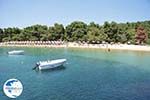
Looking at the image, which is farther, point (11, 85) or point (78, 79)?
point (78, 79)

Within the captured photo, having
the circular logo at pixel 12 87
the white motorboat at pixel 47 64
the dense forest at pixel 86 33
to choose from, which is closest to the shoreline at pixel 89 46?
the dense forest at pixel 86 33

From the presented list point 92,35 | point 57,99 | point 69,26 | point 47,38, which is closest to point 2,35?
point 47,38

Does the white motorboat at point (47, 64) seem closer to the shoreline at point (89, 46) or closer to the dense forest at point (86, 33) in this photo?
the shoreline at point (89, 46)

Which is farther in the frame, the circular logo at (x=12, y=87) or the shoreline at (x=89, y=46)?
the shoreline at (x=89, y=46)

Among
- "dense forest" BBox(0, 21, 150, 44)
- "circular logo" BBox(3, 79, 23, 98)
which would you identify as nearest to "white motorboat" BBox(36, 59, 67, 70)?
"circular logo" BBox(3, 79, 23, 98)

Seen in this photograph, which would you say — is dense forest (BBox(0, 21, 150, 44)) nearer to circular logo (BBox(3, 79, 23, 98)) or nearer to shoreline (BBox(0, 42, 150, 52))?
shoreline (BBox(0, 42, 150, 52))

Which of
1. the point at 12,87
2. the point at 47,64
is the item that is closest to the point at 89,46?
the point at 47,64

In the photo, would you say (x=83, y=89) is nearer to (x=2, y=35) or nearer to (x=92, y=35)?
(x=92, y=35)

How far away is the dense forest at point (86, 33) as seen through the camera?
109ft

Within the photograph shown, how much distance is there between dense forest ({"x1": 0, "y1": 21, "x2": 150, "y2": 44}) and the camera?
109ft

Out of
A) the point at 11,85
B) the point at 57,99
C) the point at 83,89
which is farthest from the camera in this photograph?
the point at 83,89

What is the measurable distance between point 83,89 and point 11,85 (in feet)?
21.2

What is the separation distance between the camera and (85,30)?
3775 cm

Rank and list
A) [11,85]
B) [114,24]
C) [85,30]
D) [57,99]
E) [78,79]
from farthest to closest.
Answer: [85,30] → [114,24] → [78,79] → [57,99] → [11,85]
